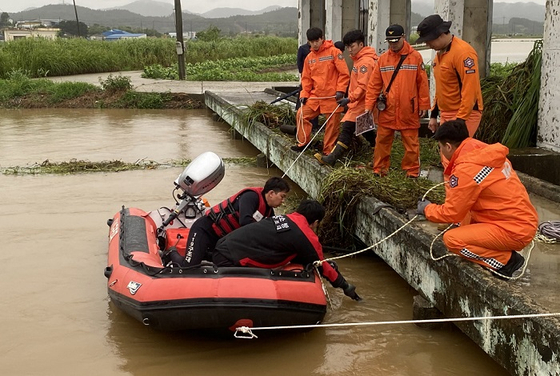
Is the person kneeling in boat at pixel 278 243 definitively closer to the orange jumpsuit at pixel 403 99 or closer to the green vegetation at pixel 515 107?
the orange jumpsuit at pixel 403 99

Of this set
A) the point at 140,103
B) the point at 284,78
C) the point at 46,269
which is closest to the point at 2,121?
the point at 140,103

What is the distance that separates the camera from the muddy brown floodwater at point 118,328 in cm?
505

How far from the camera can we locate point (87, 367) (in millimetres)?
5078

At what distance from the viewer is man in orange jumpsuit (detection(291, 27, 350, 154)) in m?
8.37

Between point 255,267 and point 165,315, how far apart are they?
77 cm

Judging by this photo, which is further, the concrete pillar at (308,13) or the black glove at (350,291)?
the concrete pillar at (308,13)

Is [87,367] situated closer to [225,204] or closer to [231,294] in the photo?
[231,294]

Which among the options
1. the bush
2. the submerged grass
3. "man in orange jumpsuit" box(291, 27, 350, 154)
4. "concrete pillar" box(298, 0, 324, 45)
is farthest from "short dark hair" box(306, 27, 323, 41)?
the bush

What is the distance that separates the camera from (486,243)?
178 inches

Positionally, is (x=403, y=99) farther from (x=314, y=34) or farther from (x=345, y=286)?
(x=345, y=286)

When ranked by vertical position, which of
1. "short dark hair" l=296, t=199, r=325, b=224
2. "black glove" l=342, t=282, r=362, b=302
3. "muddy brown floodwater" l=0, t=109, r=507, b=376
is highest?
"short dark hair" l=296, t=199, r=325, b=224

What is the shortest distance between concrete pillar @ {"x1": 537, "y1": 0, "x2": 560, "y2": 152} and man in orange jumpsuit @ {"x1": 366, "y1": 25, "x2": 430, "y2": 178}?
1.74 metres

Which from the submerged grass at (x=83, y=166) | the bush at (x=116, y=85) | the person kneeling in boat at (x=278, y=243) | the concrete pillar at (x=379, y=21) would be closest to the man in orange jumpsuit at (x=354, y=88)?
the person kneeling in boat at (x=278, y=243)

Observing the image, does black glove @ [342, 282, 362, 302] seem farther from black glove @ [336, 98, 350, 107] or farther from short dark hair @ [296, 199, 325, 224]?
black glove @ [336, 98, 350, 107]
